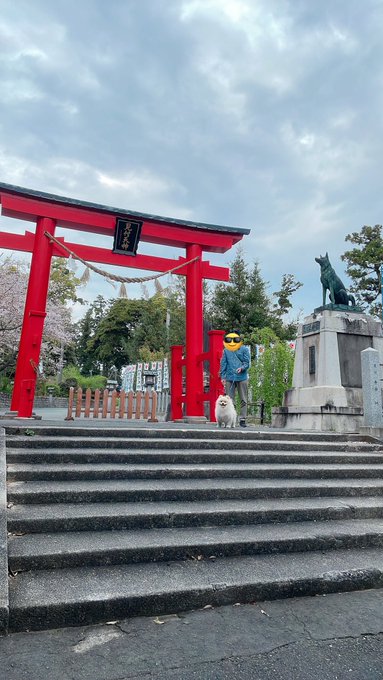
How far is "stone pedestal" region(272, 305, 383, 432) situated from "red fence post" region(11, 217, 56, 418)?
5.43m

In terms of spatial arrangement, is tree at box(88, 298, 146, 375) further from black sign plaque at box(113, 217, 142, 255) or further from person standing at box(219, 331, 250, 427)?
person standing at box(219, 331, 250, 427)

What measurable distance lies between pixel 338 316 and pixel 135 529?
724 centimetres

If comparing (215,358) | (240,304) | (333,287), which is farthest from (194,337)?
(240,304)

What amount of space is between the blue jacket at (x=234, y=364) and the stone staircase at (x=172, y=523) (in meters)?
3.25

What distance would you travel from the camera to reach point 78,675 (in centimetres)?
189

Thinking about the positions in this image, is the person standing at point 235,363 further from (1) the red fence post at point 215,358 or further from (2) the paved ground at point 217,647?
(2) the paved ground at point 217,647

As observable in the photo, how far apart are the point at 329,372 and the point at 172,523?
20.7 ft

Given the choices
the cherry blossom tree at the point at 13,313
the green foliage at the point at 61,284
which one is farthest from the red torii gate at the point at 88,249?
the green foliage at the point at 61,284

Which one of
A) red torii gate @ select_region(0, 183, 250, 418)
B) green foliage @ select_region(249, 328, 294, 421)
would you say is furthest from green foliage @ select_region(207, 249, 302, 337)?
red torii gate @ select_region(0, 183, 250, 418)

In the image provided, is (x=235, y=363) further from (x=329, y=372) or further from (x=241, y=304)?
(x=241, y=304)

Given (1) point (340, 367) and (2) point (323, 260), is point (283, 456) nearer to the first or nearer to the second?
(1) point (340, 367)

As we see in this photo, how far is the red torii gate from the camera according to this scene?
8164mm

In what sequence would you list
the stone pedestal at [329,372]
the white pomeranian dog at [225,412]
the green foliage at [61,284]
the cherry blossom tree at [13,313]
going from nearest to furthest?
the white pomeranian dog at [225,412] < the stone pedestal at [329,372] < the cherry blossom tree at [13,313] < the green foliage at [61,284]

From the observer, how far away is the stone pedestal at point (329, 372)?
8.46 meters
